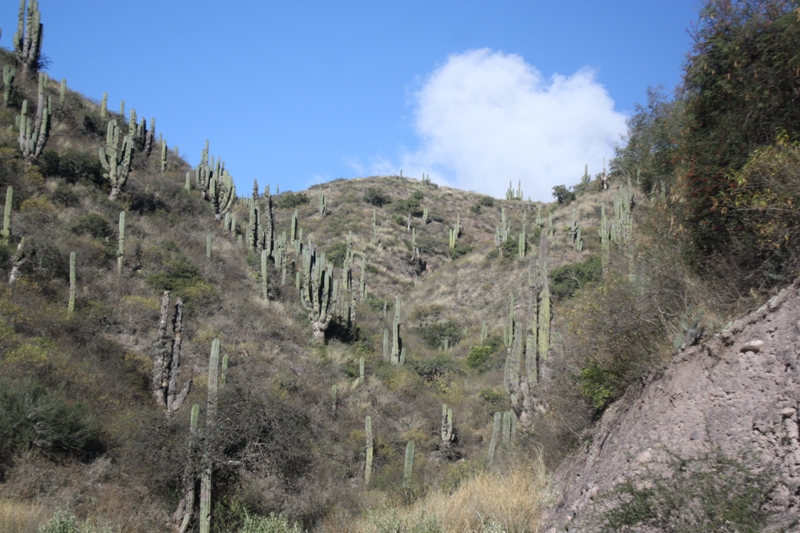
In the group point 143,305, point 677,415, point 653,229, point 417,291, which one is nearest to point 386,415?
point 143,305

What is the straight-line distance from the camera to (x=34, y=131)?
22.4 m

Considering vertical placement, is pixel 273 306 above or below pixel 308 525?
above

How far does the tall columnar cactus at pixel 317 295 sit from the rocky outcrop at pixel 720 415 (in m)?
17.0

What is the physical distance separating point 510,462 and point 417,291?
29393 millimetres

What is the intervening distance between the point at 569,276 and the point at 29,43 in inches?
1118

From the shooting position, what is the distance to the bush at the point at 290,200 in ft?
170

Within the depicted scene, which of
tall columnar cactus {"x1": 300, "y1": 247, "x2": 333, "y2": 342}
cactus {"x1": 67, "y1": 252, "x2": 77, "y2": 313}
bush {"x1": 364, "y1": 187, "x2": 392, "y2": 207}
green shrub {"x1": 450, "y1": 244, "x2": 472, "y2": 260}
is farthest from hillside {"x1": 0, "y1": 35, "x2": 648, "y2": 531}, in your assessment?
bush {"x1": 364, "y1": 187, "x2": 392, "y2": 207}

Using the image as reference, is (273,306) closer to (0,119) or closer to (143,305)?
(143,305)

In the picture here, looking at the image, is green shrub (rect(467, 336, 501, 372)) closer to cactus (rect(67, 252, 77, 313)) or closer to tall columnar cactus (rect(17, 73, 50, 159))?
cactus (rect(67, 252, 77, 313))

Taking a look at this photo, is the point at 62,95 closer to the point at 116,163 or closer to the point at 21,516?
the point at 116,163

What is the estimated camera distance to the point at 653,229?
9.14 metres

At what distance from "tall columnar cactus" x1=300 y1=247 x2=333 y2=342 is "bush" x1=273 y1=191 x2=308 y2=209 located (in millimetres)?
29982

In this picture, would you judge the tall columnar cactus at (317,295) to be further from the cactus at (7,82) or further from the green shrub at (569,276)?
the cactus at (7,82)

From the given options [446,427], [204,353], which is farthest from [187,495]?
[446,427]
